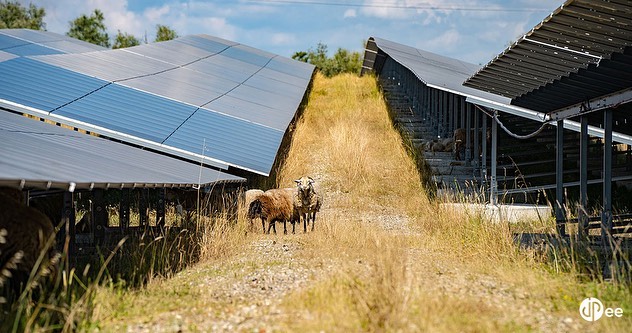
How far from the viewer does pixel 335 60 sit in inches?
2082

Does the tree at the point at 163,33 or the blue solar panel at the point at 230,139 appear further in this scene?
the tree at the point at 163,33

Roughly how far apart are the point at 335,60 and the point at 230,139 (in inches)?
1619

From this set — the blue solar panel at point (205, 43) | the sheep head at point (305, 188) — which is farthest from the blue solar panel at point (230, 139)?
the blue solar panel at point (205, 43)

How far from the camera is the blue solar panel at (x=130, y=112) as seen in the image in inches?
451

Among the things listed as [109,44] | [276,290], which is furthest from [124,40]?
[276,290]

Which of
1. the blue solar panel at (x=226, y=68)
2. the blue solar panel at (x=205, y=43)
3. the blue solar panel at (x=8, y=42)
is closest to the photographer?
the blue solar panel at (x=226, y=68)

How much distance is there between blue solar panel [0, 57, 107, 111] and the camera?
38.5 feet

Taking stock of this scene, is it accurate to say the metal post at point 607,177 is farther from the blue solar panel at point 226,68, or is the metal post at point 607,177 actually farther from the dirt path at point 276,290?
the blue solar panel at point 226,68

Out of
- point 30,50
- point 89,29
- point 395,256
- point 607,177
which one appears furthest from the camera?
point 89,29

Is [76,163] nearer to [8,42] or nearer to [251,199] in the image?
[251,199]

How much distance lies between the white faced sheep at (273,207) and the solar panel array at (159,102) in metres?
0.64

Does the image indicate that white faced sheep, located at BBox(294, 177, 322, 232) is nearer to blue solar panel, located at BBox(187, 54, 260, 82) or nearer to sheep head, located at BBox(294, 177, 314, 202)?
sheep head, located at BBox(294, 177, 314, 202)

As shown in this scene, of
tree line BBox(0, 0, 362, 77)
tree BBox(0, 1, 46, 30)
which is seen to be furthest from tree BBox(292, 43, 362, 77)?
tree BBox(0, 1, 46, 30)

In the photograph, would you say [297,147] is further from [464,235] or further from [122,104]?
[464,235]
